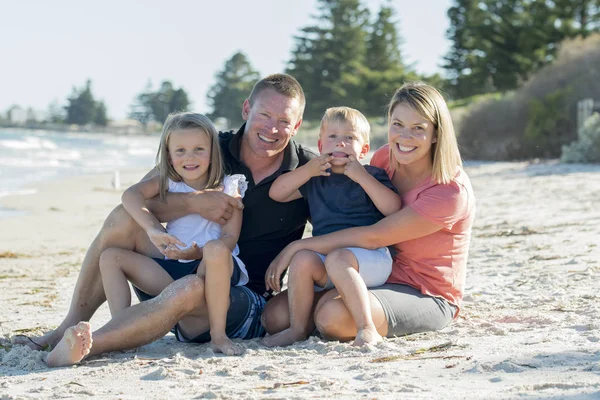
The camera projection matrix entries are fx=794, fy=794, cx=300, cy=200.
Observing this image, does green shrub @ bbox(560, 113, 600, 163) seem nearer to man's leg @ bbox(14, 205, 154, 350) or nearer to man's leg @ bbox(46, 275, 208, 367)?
man's leg @ bbox(14, 205, 154, 350)

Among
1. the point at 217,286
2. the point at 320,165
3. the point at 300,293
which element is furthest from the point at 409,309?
the point at 217,286

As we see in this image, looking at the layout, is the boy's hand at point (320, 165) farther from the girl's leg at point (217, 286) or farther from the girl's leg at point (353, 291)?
the girl's leg at point (217, 286)

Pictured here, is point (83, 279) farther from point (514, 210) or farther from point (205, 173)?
point (514, 210)

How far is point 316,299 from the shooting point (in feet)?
13.6

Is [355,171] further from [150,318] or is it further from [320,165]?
[150,318]

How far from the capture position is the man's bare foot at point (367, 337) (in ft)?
12.1

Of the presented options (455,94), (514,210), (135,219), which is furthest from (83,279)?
(455,94)

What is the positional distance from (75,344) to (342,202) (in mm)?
1503

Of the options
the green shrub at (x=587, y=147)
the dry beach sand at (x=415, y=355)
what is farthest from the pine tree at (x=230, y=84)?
the dry beach sand at (x=415, y=355)

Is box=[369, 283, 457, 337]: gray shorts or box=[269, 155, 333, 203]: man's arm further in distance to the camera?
box=[269, 155, 333, 203]: man's arm

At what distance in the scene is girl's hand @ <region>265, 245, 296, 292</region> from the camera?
404 centimetres

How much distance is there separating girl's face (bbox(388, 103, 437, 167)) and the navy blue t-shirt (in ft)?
0.57

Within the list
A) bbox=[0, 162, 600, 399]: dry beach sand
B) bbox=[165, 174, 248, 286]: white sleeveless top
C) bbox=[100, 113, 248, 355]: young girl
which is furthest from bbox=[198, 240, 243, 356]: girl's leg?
bbox=[165, 174, 248, 286]: white sleeveless top

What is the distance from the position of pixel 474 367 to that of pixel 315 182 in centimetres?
141
